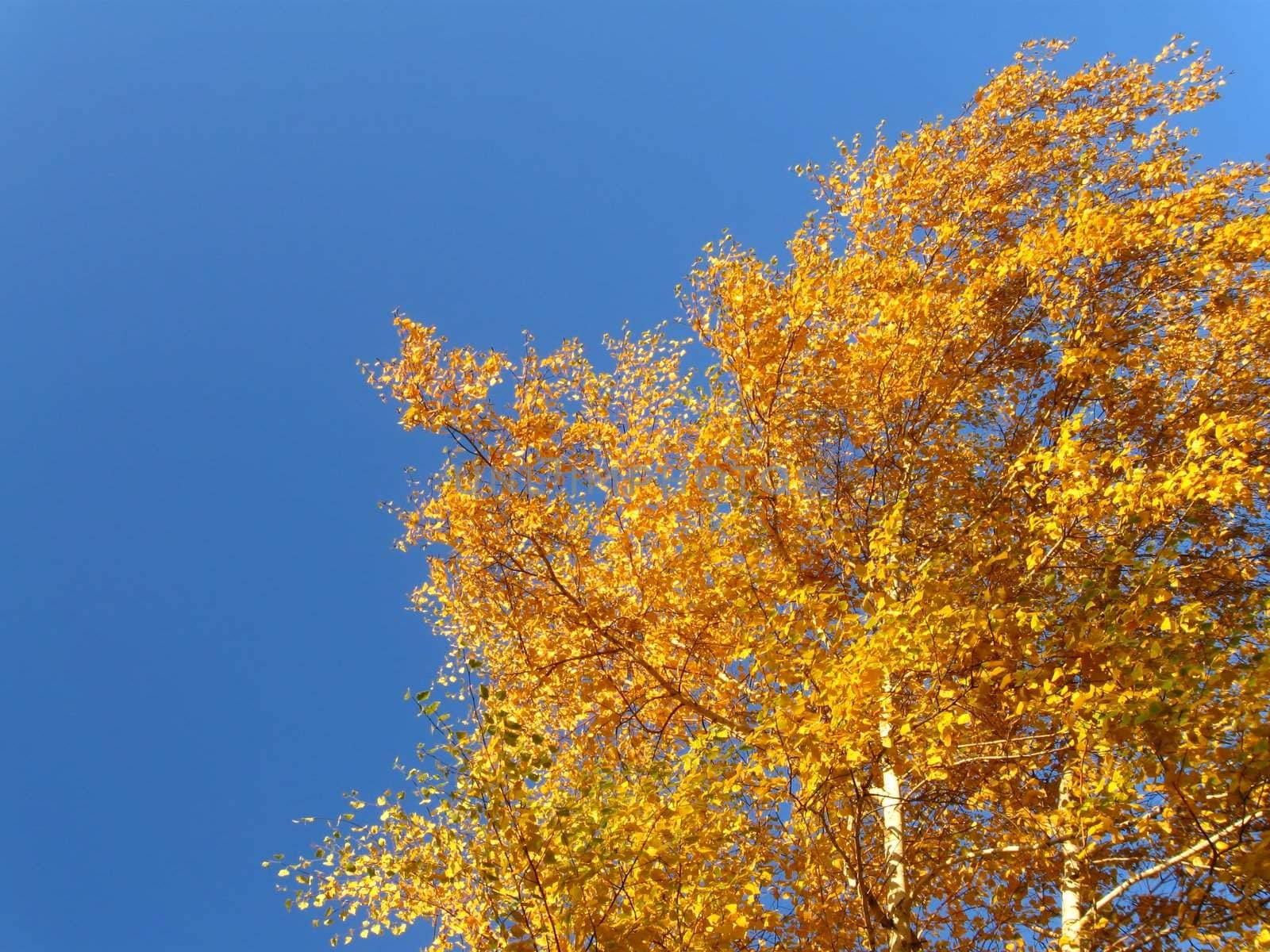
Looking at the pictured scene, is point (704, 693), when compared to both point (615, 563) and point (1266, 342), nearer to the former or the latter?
point (615, 563)

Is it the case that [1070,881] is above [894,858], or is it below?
below

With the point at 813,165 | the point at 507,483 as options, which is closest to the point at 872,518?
the point at 507,483

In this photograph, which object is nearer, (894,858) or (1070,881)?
(1070,881)

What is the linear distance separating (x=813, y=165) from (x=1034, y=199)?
2.17 m

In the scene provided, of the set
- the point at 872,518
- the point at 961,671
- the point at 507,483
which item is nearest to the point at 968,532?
the point at 872,518

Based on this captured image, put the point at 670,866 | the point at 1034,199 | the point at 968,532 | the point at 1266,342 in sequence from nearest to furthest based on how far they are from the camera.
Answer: the point at 670,866 → the point at 968,532 → the point at 1266,342 → the point at 1034,199

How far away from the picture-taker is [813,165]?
7.81 meters

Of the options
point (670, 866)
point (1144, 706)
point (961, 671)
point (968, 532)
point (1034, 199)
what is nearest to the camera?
point (1144, 706)

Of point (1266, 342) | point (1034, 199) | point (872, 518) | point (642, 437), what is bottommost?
point (872, 518)

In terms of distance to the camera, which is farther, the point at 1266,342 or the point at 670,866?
the point at 1266,342

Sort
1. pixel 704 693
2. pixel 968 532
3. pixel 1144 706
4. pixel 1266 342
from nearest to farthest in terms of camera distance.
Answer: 1. pixel 1144 706
2. pixel 968 532
3. pixel 1266 342
4. pixel 704 693

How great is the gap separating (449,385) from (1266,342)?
5.81 m

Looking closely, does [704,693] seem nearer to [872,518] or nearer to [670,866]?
[872,518]

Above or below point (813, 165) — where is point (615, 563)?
below
